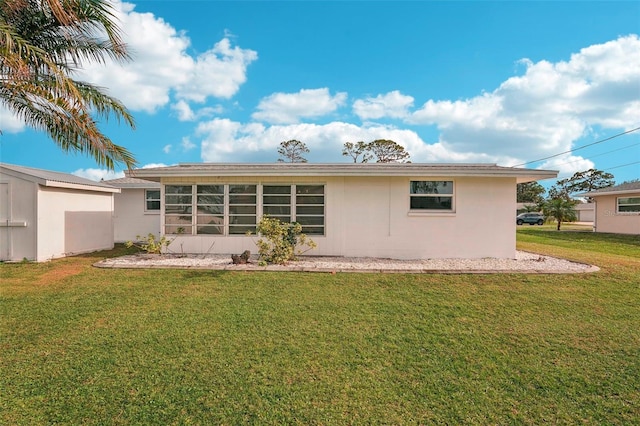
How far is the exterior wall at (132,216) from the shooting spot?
14391 mm

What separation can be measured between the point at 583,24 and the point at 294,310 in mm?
14494

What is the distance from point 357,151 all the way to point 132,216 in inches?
1061

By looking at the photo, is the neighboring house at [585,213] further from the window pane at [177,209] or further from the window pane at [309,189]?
the window pane at [177,209]

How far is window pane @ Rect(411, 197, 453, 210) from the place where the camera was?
9.83m

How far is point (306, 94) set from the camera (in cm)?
1525

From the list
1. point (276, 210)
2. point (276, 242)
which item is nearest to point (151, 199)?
point (276, 210)

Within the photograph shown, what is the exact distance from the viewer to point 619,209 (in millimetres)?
21781

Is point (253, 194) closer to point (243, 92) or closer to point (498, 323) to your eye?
point (243, 92)

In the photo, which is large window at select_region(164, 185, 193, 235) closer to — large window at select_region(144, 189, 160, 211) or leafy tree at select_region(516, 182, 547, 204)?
large window at select_region(144, 189, 160, 211)

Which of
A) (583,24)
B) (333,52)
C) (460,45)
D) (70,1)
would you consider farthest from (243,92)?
(583,24)

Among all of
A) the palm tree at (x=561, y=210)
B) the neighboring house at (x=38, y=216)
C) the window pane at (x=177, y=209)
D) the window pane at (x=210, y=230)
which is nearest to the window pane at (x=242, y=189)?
the window pane at (x=210, y=230)

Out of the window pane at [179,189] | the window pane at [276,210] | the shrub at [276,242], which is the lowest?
the shrub at [276,242]

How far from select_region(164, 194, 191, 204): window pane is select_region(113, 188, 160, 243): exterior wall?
4.70 meters

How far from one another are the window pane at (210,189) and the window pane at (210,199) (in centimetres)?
13
